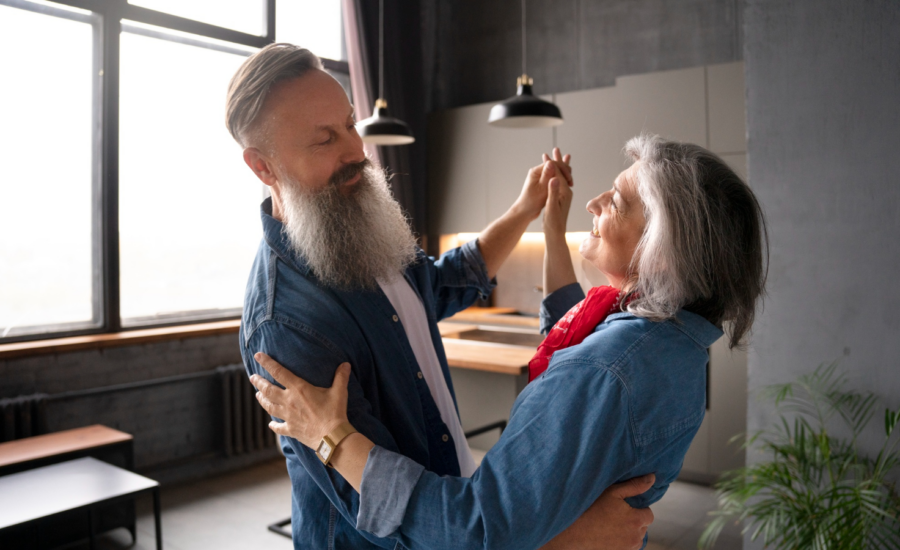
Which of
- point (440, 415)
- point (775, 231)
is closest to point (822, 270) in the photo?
point (775, 231)

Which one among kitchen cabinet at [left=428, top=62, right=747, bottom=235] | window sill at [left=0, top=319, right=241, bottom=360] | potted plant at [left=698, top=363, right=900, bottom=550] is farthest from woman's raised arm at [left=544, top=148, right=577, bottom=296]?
window sill at [left=0, top=319, right=241, bottom=360]

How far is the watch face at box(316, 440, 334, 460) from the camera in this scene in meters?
0.97

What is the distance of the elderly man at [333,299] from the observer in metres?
1.04

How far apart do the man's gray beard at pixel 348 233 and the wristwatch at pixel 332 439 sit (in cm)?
30

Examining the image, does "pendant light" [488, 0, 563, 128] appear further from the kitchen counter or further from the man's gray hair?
the man's gray hair

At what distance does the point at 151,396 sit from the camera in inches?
165

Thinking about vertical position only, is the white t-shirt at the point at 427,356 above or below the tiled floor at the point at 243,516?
above

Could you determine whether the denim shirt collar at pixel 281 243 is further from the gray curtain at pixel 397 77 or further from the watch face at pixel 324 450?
the gray curtain at pixel 397 77

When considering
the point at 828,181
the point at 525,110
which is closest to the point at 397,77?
the point at 525,110

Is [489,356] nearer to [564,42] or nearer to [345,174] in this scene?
[345,174]

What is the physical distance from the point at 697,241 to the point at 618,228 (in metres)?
0.16

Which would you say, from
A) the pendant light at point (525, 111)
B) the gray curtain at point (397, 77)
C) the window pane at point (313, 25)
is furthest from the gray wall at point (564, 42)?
the pendant light at point (525, 111)

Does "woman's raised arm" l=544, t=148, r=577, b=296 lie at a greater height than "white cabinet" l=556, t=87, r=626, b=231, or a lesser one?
lesser

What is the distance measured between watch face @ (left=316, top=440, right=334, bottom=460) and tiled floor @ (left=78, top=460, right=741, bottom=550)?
2.65m
